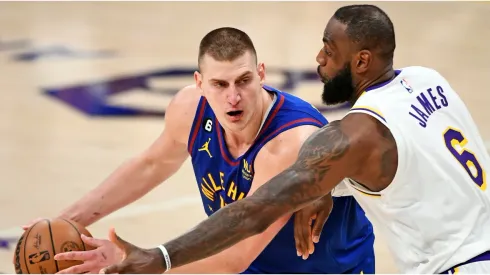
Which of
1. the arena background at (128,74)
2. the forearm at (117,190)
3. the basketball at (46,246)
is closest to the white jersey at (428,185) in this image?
the basketball at (46,246)

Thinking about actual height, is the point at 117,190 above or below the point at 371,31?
below

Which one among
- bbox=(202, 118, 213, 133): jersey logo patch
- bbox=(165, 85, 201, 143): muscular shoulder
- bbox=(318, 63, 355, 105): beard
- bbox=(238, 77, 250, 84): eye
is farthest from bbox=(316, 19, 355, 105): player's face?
bbox=(165, 85, 201, 143): muscular shoulder

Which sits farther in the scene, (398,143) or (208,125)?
(208,125)

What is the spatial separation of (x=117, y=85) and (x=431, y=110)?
23.5ft

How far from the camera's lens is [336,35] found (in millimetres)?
4285

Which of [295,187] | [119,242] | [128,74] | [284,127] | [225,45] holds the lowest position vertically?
[119,242]

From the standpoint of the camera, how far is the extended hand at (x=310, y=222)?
15.6ft

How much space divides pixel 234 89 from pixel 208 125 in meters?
0.56

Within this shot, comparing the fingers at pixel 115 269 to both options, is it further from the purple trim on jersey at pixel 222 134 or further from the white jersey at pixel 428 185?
the purple trim on jersey at pixel 222 134

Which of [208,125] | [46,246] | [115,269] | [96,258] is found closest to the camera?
[115,269]

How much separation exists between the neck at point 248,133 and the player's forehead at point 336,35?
2.54ft

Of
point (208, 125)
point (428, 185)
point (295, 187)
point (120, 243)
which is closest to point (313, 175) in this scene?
point (295, 187)

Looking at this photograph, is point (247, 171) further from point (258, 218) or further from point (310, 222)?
point (258, 218)

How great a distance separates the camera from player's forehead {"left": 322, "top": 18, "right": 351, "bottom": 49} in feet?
13.9
